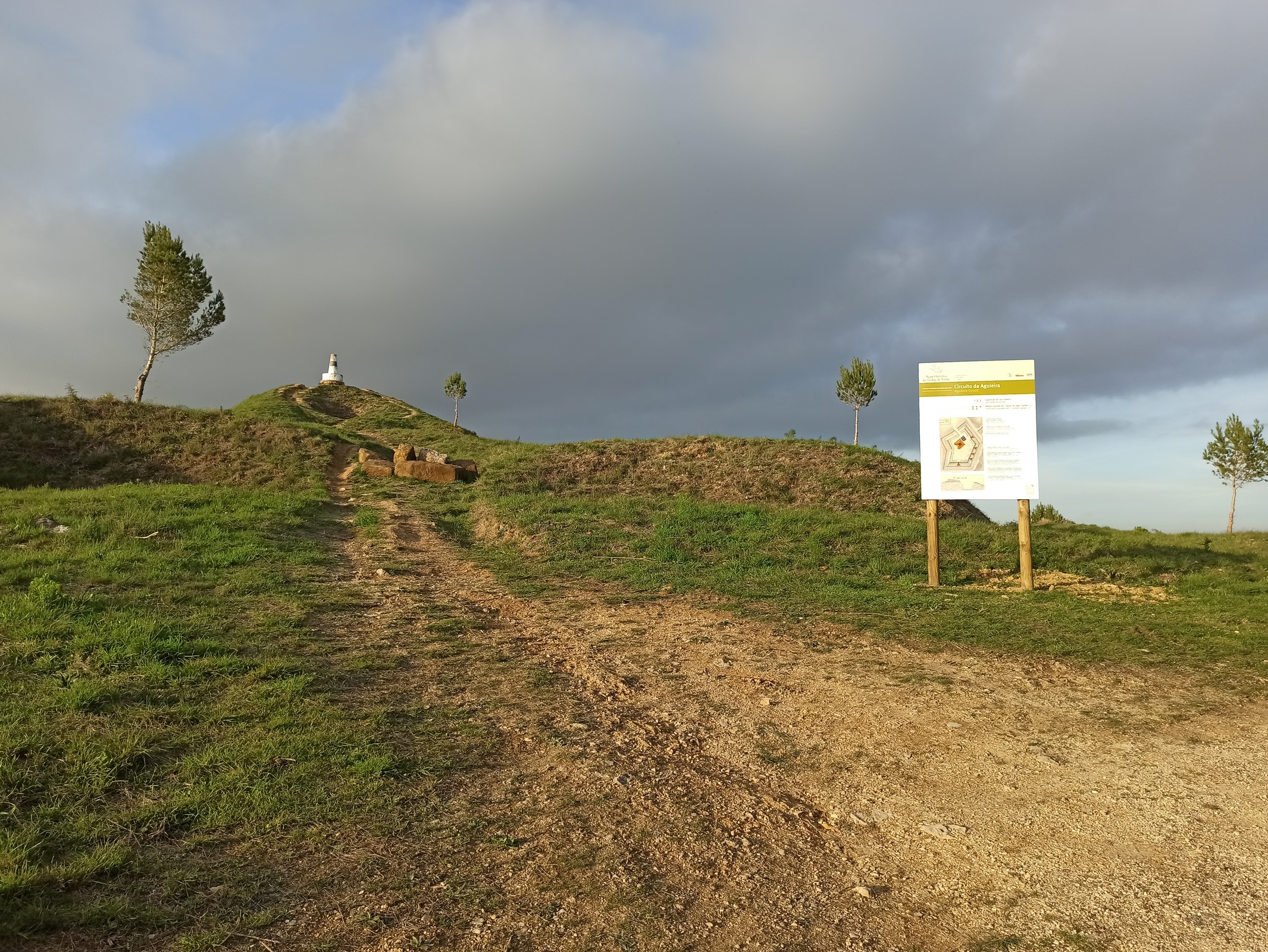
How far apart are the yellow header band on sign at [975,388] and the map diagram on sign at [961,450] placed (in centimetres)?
47

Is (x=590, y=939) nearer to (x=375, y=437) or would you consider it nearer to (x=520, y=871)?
(x=520, y=871)

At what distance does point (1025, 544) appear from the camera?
12859 mm

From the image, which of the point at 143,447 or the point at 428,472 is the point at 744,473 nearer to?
the point at 428,472

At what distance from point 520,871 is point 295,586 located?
7888 millimetres

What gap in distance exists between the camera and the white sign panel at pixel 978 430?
13234 millimetres

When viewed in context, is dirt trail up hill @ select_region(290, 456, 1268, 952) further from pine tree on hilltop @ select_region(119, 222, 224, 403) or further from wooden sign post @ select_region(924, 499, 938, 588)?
pine tree on hilltop @ select_region(119, 222, 224, 403)

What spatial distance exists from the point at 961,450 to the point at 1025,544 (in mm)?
1990

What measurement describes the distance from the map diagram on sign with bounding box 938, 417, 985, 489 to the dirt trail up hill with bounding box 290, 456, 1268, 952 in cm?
582

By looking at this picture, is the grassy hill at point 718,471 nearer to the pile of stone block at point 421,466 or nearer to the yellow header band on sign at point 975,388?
the pile of stone block at point 421,466


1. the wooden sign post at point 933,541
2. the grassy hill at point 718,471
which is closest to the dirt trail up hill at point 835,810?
the wooden sign post at point 933,541

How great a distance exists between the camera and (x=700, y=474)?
22938 millimetres

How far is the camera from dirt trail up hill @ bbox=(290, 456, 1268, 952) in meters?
3.44

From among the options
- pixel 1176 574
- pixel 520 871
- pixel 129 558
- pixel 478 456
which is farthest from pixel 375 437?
pixel 520 871

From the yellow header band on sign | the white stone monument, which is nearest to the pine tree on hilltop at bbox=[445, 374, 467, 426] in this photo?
the white stone monument
